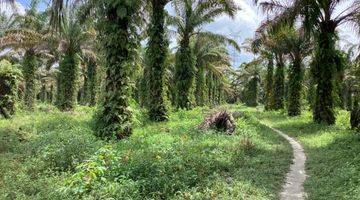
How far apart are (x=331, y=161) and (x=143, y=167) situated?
6.12m

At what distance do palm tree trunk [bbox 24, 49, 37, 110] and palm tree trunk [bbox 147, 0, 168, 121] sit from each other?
13.5 metres

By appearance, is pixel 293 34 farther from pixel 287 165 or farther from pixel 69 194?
pixel 69 194

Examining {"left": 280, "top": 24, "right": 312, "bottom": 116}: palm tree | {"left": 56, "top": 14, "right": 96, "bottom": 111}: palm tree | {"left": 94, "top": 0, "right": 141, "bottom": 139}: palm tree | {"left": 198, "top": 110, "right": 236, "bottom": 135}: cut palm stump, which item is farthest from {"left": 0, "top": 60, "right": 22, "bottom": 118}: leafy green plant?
{"left": 280, "top": 24, "right": 312, "bottom": 116}: palm tree

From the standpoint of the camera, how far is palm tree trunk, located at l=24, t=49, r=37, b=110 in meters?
32.5

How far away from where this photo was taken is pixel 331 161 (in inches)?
535

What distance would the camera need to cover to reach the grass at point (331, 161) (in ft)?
33.3

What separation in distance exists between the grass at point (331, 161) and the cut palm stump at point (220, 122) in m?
3.14

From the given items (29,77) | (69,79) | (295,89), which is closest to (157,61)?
(69,79)

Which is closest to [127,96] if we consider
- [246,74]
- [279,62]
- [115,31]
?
[115,31]

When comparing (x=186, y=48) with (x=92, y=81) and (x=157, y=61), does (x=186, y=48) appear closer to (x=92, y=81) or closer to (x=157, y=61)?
(x=157, y=61)

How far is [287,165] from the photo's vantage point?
518 inches

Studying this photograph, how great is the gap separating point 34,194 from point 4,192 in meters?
0.60

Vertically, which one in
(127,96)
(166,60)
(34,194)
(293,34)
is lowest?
(34,194)

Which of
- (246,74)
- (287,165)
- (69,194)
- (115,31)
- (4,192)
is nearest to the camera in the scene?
(69,194)
